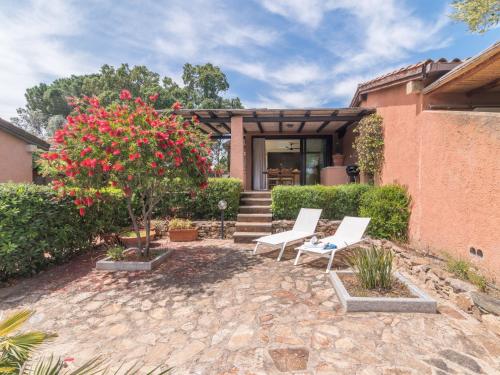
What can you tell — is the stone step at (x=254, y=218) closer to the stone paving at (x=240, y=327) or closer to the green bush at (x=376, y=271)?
the stone paving at (x=240, y=327)

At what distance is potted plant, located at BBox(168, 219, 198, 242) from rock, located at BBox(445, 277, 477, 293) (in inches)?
259

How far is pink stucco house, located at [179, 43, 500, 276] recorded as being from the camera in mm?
4188

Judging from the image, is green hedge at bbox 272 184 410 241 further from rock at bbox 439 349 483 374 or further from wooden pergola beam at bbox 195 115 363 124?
rock at bbox 439 349 483 374

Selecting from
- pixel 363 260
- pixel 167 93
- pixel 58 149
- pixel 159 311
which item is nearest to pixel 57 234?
pixel 58 149

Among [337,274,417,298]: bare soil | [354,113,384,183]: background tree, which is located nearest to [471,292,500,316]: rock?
[337,274,417,298]: bare soil

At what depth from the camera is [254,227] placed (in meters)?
8.43

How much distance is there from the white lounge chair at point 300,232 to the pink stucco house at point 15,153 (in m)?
10.7

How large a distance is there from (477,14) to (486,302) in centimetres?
1287

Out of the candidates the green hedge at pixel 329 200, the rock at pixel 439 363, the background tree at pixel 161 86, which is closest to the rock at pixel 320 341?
the rock at pixel 439 363

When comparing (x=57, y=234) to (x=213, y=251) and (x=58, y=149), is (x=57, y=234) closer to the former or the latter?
(x=58, y=149)

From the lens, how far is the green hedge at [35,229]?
4910 millimetres

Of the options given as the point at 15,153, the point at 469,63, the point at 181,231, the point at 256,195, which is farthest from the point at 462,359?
the point at 15,153

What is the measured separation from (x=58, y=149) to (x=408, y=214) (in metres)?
7.97

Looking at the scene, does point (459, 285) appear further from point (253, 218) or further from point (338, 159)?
point (338, 159)
